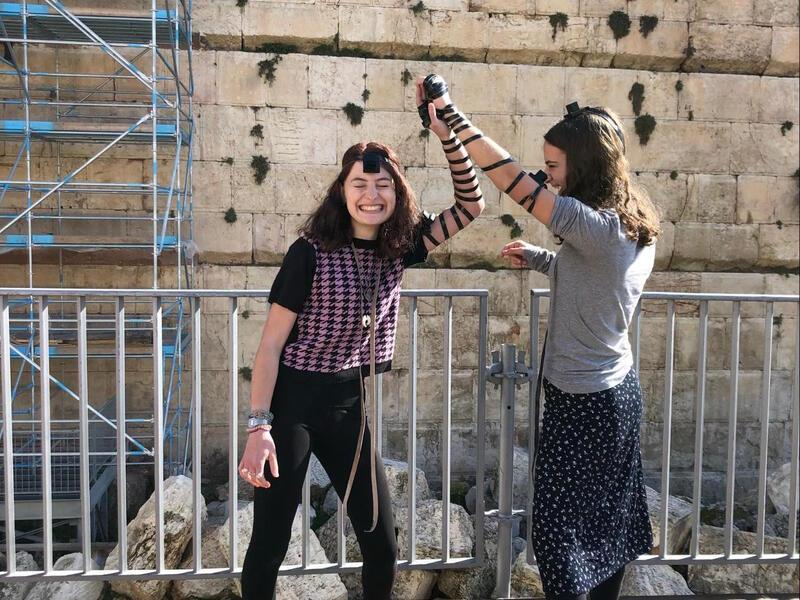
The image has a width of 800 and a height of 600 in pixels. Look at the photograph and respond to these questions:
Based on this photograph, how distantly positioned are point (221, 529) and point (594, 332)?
2531 mm

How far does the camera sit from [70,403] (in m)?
6.44

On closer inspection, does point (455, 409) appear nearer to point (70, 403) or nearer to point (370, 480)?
point (70, 403)

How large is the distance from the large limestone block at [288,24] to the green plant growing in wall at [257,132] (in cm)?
69

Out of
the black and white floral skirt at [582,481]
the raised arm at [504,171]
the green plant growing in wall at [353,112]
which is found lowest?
the black and white floral skirt at [582,481]

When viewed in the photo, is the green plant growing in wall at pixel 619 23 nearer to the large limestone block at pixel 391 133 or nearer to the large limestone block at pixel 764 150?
the large limestone block at pixel 764 150

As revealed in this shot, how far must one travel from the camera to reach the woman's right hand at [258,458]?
2256 millimetres

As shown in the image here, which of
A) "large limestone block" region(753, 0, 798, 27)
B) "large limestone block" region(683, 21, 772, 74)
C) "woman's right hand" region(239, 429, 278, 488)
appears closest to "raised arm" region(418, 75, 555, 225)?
"woman's right hand" region(239, 429, 278, 488)

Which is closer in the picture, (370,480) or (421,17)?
(370,480)

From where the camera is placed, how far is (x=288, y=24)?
6516mm

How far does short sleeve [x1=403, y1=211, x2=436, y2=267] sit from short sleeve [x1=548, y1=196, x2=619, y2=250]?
0.49 metres

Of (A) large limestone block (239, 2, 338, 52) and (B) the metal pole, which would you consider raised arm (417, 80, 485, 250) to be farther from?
(A) large limestone block (239, 2, 338, 52)

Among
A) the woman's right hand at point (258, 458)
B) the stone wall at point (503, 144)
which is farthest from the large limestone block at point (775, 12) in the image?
the woman's right hand at point (258, 458)

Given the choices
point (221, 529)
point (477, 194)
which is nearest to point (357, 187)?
point (477, 194)

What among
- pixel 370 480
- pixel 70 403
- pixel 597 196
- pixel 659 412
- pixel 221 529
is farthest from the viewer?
pixel 659 412
